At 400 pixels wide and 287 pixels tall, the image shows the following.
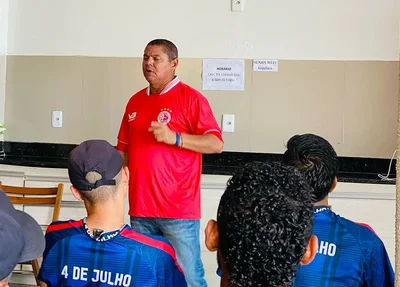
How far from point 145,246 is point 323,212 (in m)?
0.45

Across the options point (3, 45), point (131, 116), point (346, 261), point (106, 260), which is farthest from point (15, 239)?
point (3, 45)

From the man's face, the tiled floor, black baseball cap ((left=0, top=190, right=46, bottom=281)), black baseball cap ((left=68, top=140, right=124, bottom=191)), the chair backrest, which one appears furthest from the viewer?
the chair backrest

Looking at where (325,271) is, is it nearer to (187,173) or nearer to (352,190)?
(187,173)

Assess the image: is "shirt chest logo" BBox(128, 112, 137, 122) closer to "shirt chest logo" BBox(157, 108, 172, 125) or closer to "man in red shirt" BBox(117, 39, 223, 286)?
"man in red shirt" BBox(117, 39, 223, 286)

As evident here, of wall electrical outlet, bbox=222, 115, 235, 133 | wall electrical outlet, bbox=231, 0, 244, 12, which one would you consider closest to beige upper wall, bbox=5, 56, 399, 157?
wall electrical outlet, bbox=222, 115, 235, 133

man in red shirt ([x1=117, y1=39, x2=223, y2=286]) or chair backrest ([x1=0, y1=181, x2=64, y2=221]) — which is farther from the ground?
man in red shirt ([x1=117, y1=39, x2=223, y2=286])

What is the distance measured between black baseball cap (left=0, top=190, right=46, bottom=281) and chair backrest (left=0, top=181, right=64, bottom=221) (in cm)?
188

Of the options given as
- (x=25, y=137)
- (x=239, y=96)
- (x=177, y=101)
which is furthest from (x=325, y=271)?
(x=25, y=137)

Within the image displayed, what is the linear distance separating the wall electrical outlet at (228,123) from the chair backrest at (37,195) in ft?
3.53

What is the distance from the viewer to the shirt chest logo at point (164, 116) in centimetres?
210

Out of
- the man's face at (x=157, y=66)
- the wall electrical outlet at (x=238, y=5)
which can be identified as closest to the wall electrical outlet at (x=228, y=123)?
the wall electrical outlet at (x=238, y=5)

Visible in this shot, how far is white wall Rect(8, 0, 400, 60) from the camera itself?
3.09 metres

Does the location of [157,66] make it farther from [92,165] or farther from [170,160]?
[92,165]

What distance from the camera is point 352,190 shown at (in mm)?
2633
